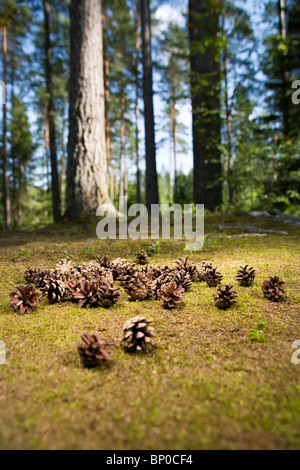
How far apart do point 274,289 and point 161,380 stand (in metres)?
1.45

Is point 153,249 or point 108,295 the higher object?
point 153,249

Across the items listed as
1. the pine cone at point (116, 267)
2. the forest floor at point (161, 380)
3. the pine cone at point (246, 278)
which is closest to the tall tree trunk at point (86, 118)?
the pine cone at point (116, 267)

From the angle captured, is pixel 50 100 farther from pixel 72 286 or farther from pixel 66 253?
pixel 72 286

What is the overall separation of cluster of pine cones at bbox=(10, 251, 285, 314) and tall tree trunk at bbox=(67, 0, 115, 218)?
361cm

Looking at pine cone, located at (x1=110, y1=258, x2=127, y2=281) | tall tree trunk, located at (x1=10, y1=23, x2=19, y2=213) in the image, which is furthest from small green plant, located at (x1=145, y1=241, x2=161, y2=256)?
tall tree trunk, located at (x1=10, y1=23, x2=19, y2=213)

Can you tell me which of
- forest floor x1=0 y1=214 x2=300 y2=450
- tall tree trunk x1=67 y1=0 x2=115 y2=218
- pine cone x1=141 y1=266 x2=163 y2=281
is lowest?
forest floor x1=0 y1=214 x2=300 y2=450

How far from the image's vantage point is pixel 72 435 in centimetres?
95

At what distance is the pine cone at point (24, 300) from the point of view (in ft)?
7.06

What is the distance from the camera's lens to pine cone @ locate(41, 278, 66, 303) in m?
2.38

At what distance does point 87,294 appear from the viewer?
229cm

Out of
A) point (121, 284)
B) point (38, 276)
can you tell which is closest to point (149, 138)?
point (121, 284)

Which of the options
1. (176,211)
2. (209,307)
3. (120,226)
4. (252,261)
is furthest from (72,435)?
(176,211)

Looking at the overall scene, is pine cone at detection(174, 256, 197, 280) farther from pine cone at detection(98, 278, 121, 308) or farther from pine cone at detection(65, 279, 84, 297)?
pine cone at detection(65, 279, 84, 297)

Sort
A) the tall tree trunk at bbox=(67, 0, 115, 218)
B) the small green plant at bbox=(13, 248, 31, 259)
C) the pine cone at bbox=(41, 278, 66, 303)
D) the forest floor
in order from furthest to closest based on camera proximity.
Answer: the tall tree trunk at bbox=(67, 0, 115, 218) → the small green plant at bbox=(13, 248, 31, 259) → the pine cone at bbox=(41, 278, 66, 303) → the forest floor
